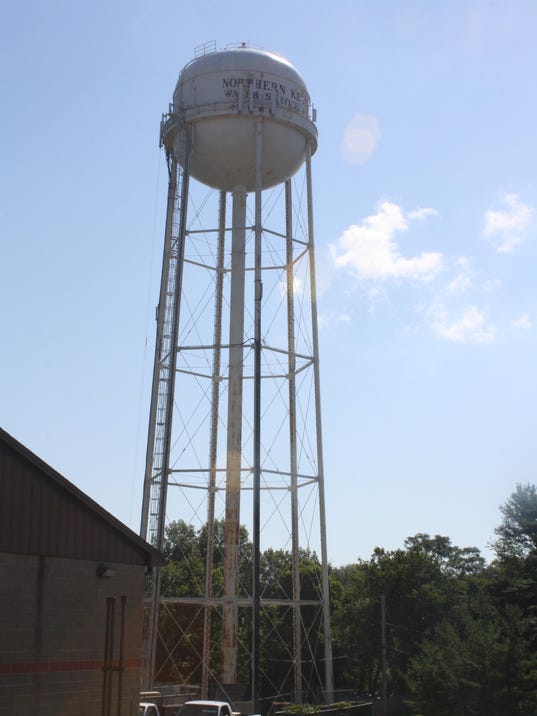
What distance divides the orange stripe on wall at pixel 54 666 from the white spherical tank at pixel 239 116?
58.3 ft

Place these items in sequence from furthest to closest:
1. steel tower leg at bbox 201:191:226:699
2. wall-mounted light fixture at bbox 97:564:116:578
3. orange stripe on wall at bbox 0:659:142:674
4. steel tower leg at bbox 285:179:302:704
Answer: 1. steel tower leg at bbox 201:191:226:699
2. steel tower leg at bbox 285:179:302:704
3. wall-mounted light fixture at bbox 97:564:116:578
4. orange stripe on wall at bbox 0:659:142:674

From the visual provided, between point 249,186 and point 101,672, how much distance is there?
18.9 m

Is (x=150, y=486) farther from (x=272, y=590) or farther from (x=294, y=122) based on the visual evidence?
(x=272, y=590)

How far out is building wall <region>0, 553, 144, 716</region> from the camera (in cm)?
1681

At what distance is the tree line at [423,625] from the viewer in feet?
100.0

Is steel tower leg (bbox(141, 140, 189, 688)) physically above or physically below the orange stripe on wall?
above

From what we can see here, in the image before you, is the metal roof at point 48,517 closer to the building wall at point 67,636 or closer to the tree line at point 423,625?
the building wall at point 67,636

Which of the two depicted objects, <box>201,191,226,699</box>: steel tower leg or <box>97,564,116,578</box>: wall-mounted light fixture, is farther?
<box>201,191,226,699</box>: steel tower leg

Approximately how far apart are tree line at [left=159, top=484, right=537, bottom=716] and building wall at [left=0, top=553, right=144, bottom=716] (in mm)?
12611

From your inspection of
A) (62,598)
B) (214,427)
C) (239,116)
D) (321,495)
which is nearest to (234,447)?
(214,427)

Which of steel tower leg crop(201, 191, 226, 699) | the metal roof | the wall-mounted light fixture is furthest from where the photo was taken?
steel tower leg crop(201, 191, 226, 699)

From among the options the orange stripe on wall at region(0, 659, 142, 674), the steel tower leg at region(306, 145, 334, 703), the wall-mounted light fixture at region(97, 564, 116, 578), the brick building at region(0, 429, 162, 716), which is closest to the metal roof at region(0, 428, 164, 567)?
the brick building at region(0, 429, 162, 716)

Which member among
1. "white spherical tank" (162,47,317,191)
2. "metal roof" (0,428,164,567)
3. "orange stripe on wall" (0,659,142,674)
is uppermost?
"white spherical tank" (162,47,317,191)

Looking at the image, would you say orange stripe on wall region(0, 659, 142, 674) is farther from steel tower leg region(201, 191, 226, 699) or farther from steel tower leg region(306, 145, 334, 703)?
steel tower leg region(306, 145, 334, 703)
